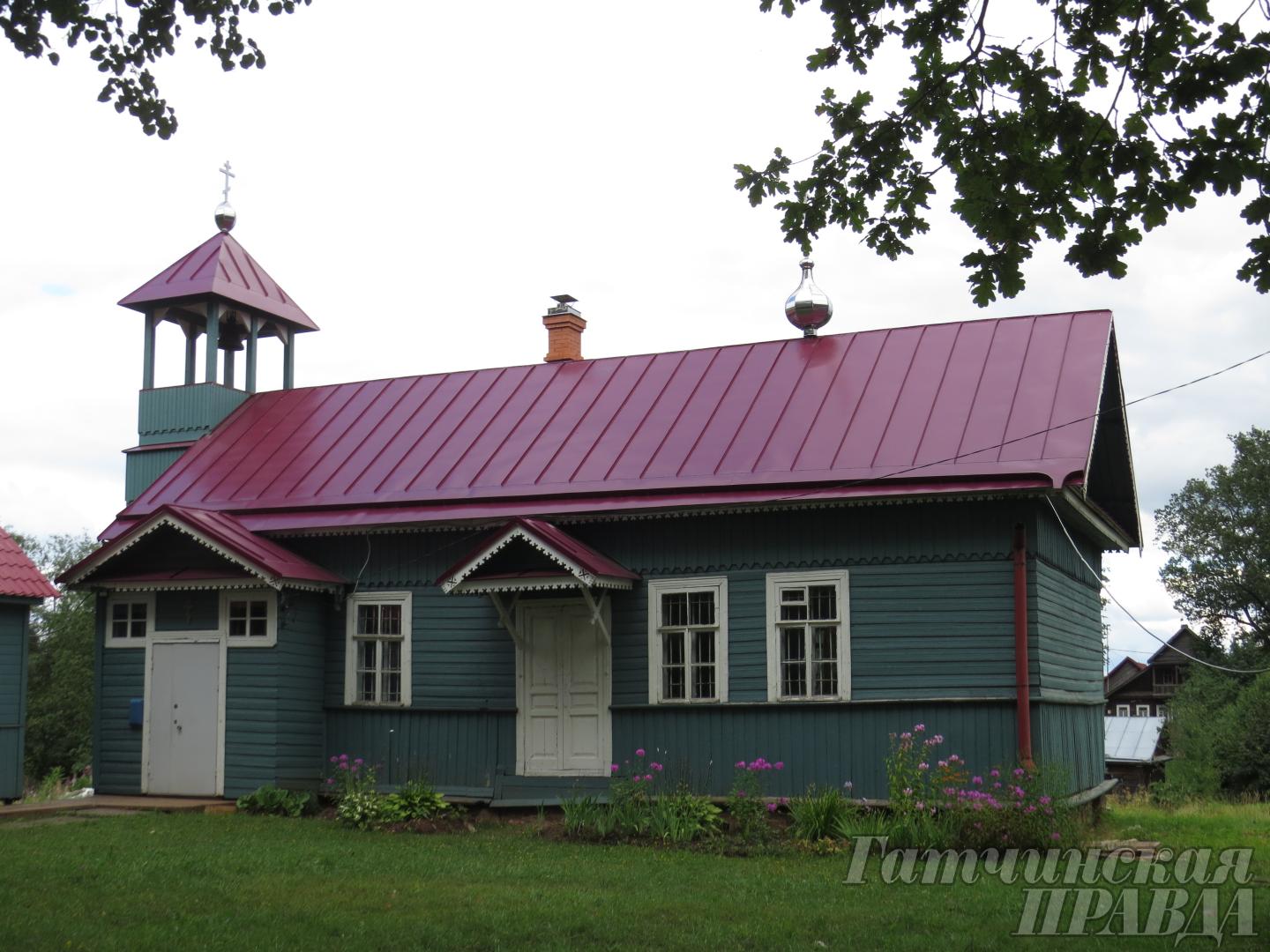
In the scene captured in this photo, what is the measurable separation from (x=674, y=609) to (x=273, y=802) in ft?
17.3

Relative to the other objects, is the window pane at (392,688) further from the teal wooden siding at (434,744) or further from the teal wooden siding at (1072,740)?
the teal wooden siding at (1072,740)

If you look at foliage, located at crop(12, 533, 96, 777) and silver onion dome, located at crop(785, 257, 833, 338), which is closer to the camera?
silver onion dome, located at crop(785, 257, 833, 338)

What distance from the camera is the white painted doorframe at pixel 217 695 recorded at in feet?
57.4

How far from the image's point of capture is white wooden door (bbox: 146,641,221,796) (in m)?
17.6

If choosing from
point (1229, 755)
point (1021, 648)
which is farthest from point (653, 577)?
point (1229, 755)

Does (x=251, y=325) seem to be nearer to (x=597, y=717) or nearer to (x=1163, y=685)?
(x=597, y=717)

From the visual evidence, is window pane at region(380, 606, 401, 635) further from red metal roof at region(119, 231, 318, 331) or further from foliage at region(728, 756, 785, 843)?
red metal roof at region(119, 231, 318, 331)

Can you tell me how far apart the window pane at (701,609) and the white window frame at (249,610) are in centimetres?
515

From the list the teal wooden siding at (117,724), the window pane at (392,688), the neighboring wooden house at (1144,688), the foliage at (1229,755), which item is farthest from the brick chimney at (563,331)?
the neighboring wooden house at (1144,688)

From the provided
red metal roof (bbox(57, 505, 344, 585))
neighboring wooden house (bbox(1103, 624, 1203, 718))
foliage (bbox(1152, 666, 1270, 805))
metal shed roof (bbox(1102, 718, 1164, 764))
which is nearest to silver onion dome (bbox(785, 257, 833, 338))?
red metal roof (bbox(57, 505, 344, 585))

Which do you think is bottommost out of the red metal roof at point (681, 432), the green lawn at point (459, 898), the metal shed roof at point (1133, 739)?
the metal shed roof at point (1133, 739)

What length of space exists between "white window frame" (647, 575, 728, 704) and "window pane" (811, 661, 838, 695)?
1.02m

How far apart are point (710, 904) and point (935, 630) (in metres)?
5.64

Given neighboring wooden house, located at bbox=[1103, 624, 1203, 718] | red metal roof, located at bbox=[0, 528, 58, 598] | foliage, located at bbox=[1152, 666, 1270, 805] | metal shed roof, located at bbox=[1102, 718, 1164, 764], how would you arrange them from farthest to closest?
neighboring wooden house, located at bbox=[1103, 624, 1203, 718], metal shed roof, located at bbox=[1102, 718, 1164, 764], foliage, located at bbox=[1152, 666, 1270, 805], red metal roof, located at bbox=[0, 528, 58, 598]
